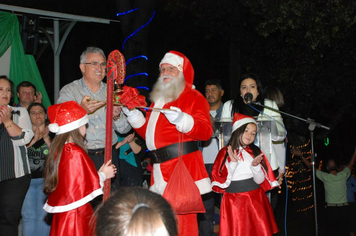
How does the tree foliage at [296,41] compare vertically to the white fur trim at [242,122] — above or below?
above

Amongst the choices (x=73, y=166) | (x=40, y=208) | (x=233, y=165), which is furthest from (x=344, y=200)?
(x=73, y=166)

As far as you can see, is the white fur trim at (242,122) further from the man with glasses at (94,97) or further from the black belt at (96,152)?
the black belt at (96,152)

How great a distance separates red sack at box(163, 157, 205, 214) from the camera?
402cm

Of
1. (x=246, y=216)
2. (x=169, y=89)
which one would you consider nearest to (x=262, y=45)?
(x=246, y=216)

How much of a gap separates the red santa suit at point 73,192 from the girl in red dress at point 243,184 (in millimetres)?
1643

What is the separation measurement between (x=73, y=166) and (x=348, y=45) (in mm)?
9161

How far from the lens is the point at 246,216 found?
493 centimetres

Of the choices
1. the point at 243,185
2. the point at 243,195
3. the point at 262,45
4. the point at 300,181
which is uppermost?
the point at 262,45

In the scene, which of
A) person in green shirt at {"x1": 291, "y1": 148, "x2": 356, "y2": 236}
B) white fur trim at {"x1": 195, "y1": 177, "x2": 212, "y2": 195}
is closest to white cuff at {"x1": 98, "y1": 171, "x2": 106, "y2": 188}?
white fur trim at {"x1": 195, "y1": 177, "x2": 212, "y2": 195}

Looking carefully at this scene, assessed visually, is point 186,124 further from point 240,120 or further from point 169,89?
point 240,120

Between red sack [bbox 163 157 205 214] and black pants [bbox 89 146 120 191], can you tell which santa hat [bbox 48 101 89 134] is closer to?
black pants [bbox 89 146 120 191]

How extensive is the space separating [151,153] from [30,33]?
13.3 ft

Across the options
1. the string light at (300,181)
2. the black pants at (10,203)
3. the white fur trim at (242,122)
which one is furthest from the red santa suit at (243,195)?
the string light at (300,181)

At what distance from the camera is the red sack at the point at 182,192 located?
4023 mm
